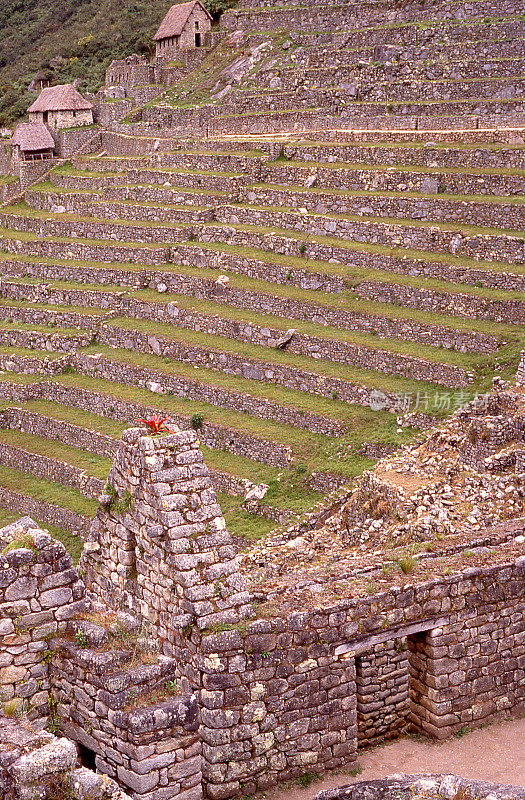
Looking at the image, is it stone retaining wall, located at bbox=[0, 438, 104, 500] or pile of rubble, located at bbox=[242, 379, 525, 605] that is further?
stone retaining wall, located at bbox=[0, 438, 104, 500]

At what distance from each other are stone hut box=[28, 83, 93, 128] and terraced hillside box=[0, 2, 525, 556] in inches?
253

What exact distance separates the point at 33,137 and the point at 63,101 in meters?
3.01

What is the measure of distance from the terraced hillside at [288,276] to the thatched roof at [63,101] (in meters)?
6.69

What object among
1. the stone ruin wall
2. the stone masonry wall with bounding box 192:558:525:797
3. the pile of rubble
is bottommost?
the pile of rubble

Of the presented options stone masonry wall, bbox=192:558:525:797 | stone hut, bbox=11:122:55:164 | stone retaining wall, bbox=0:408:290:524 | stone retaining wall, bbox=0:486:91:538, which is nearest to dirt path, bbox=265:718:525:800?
stone masonry wall, bbox=192:558:525:797

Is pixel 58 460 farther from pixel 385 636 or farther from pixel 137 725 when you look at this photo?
pixel 137 725

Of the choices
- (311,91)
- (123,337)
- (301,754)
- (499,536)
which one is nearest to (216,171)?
(311,91)

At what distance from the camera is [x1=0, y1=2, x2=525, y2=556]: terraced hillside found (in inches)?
890

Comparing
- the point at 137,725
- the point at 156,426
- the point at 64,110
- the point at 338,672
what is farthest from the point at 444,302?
the point at 64,110

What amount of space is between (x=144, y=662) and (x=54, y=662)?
88cm

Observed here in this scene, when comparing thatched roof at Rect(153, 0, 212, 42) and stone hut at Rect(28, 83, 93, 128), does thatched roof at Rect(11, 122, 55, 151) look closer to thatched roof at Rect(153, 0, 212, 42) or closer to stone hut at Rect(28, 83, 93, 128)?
stone hut at Rect(28, 83, 93, 128)

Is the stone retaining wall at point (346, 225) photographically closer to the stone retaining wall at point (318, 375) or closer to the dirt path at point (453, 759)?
the stone retaining wall at point (318, 375)

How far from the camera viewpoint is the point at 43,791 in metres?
6.56

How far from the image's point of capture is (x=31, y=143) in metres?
45.5
